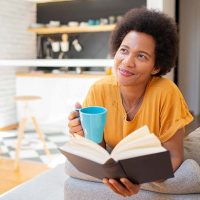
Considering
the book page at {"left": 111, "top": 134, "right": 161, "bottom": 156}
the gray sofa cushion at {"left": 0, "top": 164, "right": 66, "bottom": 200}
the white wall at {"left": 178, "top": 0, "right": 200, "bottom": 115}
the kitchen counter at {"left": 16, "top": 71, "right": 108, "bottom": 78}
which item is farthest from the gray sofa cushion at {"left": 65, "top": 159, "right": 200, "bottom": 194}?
the white wall at {"left": 178, "top": 0, "right": 200, "bottom": 115}

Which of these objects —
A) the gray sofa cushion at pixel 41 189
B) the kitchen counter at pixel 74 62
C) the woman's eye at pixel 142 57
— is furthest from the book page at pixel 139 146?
the kitchen counter at pixel 74 62

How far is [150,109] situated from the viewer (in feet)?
3.93

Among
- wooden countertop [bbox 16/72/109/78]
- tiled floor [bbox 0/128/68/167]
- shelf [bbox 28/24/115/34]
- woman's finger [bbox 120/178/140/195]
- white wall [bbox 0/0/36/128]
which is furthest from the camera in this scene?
white wall [bbox 0/0/36/128]

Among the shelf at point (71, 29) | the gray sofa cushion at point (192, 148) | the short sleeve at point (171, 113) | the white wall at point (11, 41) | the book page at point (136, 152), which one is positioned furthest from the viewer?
the white wall at point (11, 41)

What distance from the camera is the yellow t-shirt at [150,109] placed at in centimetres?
117

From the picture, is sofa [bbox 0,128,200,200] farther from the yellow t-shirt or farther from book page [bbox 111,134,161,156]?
book page [bbox 111,134,161,156]

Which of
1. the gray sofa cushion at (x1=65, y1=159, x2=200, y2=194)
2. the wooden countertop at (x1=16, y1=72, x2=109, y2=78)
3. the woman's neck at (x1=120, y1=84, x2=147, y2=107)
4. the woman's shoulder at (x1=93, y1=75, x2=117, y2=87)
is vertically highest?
the woman's shoulder at (x1=93, y1=75, x2=117, y2=87)

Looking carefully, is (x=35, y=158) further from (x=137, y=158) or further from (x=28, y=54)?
(x=137, y=158)

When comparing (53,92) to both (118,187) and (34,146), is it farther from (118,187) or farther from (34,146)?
(118,187)

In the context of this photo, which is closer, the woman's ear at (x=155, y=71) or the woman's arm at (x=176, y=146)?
the woman's arm at (x=176, y=146)

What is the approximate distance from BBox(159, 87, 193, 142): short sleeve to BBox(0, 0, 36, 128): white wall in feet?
12.3

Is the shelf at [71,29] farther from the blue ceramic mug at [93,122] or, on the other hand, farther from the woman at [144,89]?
the blue ceramic mug at [93,122]

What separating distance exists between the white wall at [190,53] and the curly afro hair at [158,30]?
14.7 feet

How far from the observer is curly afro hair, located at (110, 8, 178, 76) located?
121 cm
